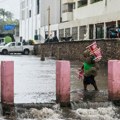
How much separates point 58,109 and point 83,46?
2574 cm

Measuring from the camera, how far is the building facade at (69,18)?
44.1m

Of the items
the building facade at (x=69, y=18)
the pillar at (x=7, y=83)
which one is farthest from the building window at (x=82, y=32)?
the pillar at (x=7, y=83)

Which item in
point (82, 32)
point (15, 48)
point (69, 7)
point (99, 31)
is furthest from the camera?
point (69, 7)

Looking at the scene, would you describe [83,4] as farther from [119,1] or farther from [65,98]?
[65,98]

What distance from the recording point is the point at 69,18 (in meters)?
64.2

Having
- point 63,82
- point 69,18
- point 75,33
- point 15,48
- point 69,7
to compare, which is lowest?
point 63,82

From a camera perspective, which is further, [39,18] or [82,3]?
[39,18]

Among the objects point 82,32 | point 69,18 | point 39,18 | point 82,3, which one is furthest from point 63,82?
point 39,18

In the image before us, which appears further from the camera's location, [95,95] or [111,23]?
[111,23]

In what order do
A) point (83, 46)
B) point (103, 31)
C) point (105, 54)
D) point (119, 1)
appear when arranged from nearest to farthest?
point (105, 54)
point (83, 46)
point (119, 1)
point (103, 31)

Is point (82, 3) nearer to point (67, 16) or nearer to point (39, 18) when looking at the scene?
point (67, 16)

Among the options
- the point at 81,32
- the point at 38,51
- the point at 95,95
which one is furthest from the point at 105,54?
the point at 38,51

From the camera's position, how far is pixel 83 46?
1473 inches

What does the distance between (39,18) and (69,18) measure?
1670cm
